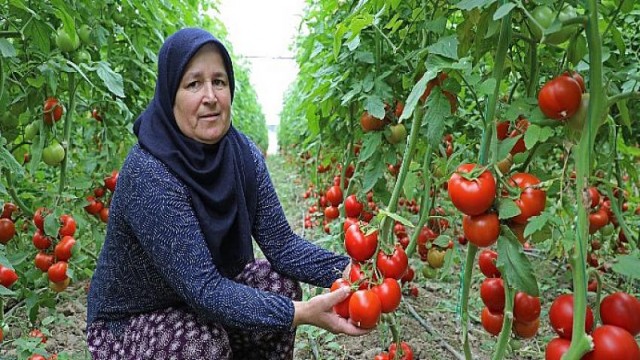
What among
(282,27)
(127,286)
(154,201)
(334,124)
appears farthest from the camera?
(282,27)

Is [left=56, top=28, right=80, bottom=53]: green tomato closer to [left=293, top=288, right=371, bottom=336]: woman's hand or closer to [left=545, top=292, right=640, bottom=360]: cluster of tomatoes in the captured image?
[left=293, top=288, right=371, bottom=336]: woman's hand

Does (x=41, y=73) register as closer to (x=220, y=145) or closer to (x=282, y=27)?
(x=220, y=145)

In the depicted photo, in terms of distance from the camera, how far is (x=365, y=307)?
1.10 m

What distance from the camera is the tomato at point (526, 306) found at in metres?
1.05

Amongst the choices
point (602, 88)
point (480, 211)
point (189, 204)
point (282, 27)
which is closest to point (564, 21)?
point (602, 88)

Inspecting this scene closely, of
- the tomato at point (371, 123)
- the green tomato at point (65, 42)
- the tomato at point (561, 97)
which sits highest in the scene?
the green tomato at point (65, 42)

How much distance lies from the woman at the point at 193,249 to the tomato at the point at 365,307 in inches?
8.9

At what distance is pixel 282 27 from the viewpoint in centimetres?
1670

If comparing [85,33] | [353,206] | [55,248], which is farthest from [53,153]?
[353,206]

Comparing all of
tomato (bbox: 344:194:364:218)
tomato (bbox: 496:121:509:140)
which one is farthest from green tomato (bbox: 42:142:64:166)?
tomato (bbox: 496:121:509:140)

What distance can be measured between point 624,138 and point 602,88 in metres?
1.62

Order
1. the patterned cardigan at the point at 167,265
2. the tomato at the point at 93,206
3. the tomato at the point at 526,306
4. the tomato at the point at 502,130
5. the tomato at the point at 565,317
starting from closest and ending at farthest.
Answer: the tomato at the point at 565,317 < the tomato at the point at 526,306 < the tomato at the point at 502,130 < the patterned cardigan at the point at 167,265 < the tomato at the point at 93,206

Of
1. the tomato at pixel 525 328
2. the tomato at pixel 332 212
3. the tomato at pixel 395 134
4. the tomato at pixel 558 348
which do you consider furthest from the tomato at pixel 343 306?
the tomato at pixel 332 212

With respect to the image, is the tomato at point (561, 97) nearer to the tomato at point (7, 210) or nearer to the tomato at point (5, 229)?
the tomato at point (5, 229)
